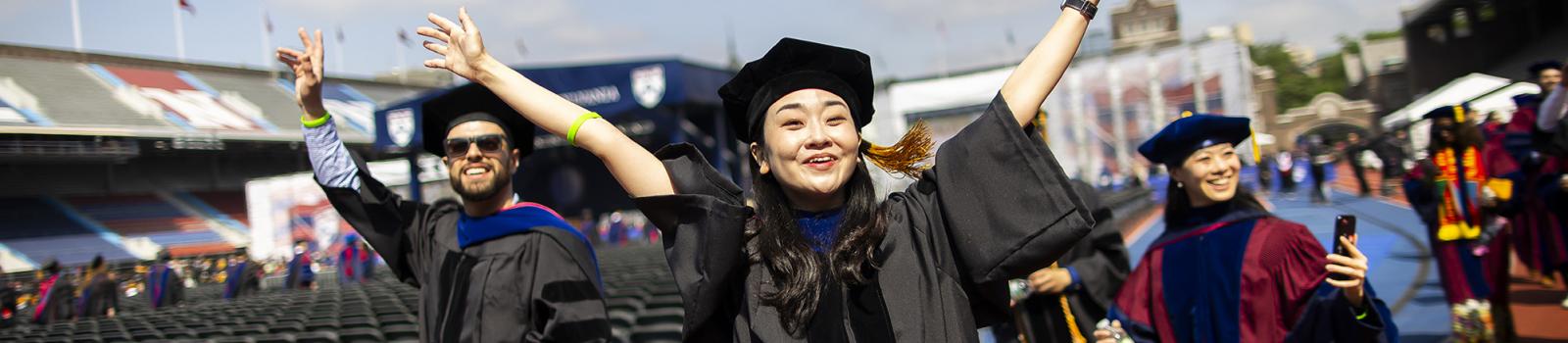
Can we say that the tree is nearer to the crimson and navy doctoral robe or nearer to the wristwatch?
the crimson and navy doctoral robe

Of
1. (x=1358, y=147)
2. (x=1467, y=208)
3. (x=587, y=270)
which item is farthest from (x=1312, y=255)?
(x=1358, y=147)

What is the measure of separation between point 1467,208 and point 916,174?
487cm

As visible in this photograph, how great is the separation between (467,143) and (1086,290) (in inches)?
89.3

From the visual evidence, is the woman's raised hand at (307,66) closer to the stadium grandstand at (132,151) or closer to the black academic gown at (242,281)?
the black academic gown at (242,281)

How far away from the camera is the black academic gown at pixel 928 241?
1517 mm

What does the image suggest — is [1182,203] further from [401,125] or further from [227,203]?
[227,203]

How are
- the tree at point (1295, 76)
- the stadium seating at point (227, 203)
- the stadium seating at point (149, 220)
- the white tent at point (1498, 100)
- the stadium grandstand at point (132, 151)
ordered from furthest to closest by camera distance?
the tree at point (1295, 76), the stadium seating at point (227, 203), the stadium seating at point (149, 220), the stadium grandstand at point (132, 151), the white tent at point (1498, 100)

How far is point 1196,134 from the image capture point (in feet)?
9.88

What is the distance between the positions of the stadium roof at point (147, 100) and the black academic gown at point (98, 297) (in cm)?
1467

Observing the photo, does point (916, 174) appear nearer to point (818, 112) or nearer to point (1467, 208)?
point (818, 112)

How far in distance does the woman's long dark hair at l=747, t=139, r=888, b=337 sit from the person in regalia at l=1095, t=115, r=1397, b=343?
57.8 inches

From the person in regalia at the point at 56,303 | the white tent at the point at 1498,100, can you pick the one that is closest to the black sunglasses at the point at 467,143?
the person in regalia at the point at 56,303

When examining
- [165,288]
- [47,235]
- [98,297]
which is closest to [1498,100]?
[98,297]

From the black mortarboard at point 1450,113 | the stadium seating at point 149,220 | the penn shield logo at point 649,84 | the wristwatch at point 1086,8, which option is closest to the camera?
the wristwatch at point 1086,8
